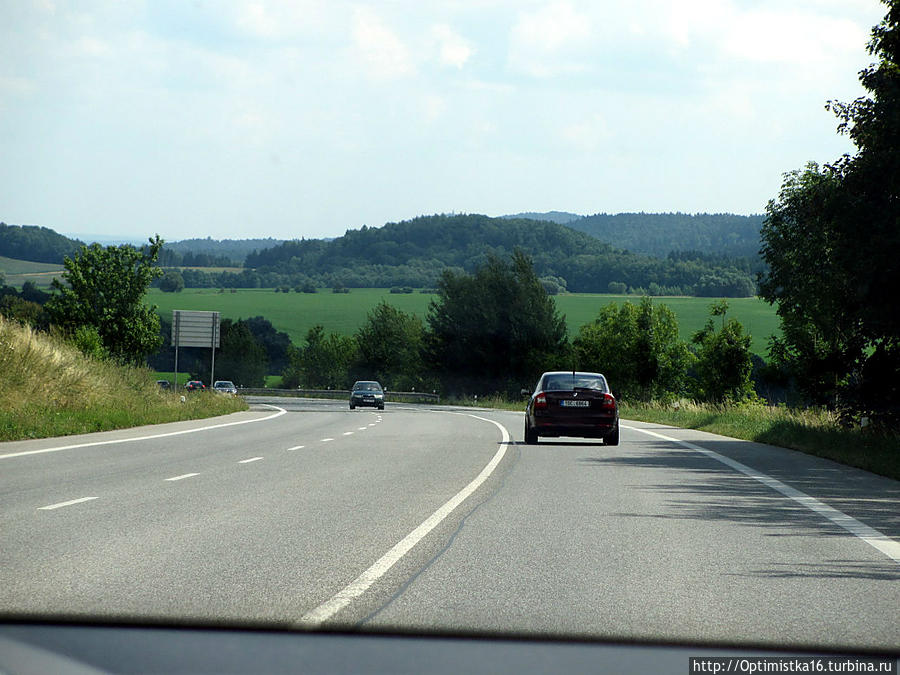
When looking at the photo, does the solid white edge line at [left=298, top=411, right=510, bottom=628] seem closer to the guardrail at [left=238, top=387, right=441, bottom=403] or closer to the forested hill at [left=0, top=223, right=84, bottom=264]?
the guardrail at [left=238, top=387, right=441, bottom=403]

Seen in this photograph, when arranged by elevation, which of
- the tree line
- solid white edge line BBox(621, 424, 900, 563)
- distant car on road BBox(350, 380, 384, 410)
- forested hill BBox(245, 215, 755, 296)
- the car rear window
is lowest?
distant car on road BBox(350, 380, 384, 410)

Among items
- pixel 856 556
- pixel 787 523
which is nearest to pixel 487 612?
pixel 856 556

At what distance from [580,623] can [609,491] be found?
751cm

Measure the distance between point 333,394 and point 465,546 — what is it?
9558 centimetres

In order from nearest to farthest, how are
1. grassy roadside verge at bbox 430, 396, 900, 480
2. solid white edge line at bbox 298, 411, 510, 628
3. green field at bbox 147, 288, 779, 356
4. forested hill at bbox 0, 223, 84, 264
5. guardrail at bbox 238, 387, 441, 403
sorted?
solid white edge line at bbox 298, 411, 510, 628, grassy roadside verge at bbox 430, 396, 900, 480, guardrail at bbox 238, 387, 441, 403, green field at bbox 147, 288, 779, 356, forested hill at bbox 0, 223, 84, 264

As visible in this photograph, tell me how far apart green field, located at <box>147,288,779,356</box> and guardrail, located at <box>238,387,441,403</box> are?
1205 inches

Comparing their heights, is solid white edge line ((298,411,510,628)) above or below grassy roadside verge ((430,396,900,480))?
above

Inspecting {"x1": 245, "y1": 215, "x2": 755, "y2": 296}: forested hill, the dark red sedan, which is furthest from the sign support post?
{"x1": 245, "y1": 215, "x2": 755, "y2": 296}: forested hill

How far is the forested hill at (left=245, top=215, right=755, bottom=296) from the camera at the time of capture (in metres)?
162

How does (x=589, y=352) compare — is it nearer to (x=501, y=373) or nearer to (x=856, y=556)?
(x=501, y=373)

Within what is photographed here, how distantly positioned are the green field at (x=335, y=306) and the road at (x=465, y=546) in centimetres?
11356

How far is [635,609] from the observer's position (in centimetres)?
650

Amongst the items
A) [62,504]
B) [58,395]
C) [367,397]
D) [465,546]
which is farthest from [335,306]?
[465,546]

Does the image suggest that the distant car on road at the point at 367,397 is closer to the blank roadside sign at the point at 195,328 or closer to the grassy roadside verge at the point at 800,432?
the blank roadside sign at the point at 195,328
